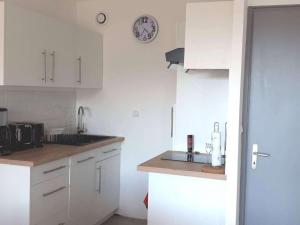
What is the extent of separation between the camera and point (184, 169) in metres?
2.65

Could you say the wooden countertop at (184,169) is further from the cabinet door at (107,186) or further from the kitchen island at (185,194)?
the cabinet door at (107,186)

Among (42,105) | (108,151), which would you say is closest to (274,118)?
(108,151)

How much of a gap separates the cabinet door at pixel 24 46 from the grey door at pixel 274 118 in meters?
1.86

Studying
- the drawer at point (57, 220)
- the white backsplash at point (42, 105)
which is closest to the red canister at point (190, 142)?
the drawer at point (57, 220)

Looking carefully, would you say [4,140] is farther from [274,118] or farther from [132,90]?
[274,118]

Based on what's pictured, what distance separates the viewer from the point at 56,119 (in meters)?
4.23

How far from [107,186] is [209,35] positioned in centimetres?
222

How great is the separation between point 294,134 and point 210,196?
Answer: 0.72m

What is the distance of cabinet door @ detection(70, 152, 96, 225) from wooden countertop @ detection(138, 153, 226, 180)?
3.03 feet

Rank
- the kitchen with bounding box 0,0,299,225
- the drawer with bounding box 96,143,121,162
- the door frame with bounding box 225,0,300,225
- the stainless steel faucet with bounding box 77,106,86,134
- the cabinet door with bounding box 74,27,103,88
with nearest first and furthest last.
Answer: the door frame with bounding box 225,0,300,225
the kitchen with bounding box 0,0,299,225
the drawer with bounding box 96,143,121,162
the cabinet door with bounding box 74,27,103,88
the stainless steel faucet with bounding box 77,106,86,134

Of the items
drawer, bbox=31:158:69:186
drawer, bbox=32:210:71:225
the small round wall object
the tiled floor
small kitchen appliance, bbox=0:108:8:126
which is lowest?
the tiled floor

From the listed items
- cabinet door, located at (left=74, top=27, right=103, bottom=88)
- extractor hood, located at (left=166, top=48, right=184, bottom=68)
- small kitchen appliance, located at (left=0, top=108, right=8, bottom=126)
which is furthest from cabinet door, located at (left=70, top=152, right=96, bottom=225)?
extractor hood, located at (left=166, top=48, right=184, bottom=68)

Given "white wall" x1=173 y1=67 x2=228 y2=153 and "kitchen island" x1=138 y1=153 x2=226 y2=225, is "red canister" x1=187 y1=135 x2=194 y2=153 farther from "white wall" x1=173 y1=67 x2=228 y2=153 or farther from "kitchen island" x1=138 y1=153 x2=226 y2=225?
"kitchen island" x1=138 y1=153 x2=226 y2=225

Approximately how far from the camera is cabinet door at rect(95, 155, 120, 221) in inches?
156
